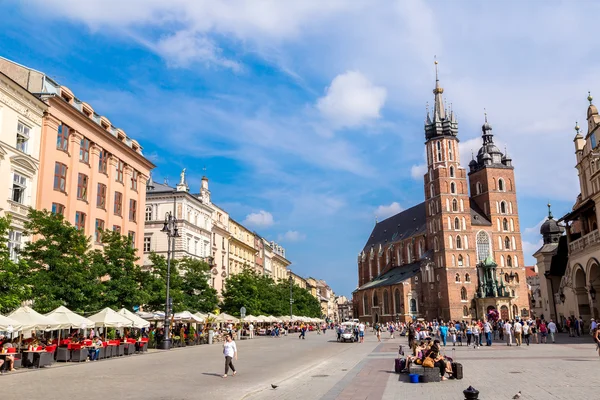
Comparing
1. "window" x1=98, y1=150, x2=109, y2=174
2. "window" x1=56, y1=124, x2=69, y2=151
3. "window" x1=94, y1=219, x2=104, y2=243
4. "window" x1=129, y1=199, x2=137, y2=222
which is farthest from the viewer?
"window" x1=129, y1=199, x2=137, y2=222

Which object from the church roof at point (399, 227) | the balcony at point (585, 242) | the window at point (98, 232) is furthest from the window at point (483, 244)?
the window at point (98, 232)

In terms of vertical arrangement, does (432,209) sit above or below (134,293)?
above

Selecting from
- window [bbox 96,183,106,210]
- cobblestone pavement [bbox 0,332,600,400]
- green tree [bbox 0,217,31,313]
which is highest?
window [bbox 96,183,106,210]

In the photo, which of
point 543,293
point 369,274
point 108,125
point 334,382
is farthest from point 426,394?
point 369,274

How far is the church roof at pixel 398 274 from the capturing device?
103688 millimetres

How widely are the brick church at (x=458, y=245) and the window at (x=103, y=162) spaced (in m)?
67.7

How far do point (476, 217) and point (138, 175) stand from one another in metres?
72.3

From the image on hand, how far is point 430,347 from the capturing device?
1734 cm

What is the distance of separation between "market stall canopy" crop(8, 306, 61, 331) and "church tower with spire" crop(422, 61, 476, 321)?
78.5 metres

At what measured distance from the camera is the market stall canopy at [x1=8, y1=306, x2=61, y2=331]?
817 inches

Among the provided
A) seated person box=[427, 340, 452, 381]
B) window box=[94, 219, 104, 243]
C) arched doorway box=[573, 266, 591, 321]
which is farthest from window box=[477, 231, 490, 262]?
seated person box=[427, 340, 452, 381]

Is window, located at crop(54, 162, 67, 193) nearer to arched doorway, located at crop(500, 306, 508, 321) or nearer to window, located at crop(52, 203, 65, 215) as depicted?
window, located at crop(52, 203, 65, 215)

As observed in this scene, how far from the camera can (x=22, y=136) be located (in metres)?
30.7

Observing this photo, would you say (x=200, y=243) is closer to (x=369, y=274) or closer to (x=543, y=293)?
(x=543, y=293)
